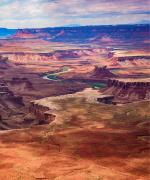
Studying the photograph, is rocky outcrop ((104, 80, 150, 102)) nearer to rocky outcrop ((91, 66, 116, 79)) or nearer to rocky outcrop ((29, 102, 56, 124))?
rocky outcrop ((29, 102, 56, 124))

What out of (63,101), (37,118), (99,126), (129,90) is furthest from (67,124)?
(129,90)

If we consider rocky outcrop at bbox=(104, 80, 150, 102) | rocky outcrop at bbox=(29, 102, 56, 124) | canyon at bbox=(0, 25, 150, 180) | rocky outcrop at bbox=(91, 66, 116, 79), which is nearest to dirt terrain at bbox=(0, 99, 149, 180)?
canyon at bbox=(0, 25, 150, 180)

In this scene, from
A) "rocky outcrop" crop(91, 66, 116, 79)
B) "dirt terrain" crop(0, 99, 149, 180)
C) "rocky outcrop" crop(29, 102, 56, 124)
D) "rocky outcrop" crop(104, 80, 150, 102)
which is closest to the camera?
"dirt terrain" crop(0, 99, 149, 180)

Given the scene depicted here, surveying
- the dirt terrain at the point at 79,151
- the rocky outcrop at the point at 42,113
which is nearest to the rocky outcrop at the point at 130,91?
the rocky outcrop at the point at 42,113

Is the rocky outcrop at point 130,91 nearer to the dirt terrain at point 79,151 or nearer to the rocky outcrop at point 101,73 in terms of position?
the dirt terrain at point 79,151

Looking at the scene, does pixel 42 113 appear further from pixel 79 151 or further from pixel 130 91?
pixel 130 91

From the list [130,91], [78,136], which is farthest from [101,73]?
[78,136]

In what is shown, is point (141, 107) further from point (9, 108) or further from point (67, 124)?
point (9, 108)

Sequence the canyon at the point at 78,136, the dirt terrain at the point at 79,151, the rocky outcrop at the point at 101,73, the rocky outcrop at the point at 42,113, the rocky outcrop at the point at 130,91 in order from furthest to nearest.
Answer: the rocky outcrop at the point at 101,73
the rocky outcrop at the point at 130,91
the rocky outcrop at the point at 42,113
the canyon at the point at 78,136
the dirt terrain at the point at 79,151
